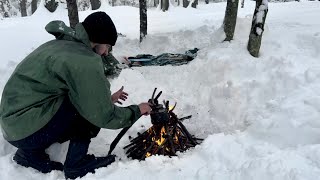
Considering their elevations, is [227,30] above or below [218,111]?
above

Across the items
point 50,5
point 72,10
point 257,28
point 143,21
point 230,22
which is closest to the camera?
point 257,28

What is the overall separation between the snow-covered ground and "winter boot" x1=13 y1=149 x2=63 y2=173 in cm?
7

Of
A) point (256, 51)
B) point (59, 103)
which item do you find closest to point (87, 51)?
point (59, 103)

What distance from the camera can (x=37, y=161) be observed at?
134 inches

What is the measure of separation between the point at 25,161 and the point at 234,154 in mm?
2042

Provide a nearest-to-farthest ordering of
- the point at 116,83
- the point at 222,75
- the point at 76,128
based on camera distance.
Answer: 1. the point at 76,128
2. the point at 222,75
3. the point at 116,83

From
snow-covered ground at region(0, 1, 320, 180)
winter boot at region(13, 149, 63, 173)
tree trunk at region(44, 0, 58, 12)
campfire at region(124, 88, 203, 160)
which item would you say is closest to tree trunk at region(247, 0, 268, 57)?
snow-covered ground at region(0, 1, 320, 180)

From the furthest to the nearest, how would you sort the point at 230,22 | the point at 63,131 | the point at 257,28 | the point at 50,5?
the point at 50,5, the point at 230,22, the point at 257,28, the point at 63,131

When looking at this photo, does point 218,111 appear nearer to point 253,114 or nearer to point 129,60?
point 253,114

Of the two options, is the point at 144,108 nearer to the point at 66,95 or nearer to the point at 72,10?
the point at 66,95

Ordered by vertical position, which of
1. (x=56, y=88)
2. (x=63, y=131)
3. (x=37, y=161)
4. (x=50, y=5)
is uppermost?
(x=56, y=88)

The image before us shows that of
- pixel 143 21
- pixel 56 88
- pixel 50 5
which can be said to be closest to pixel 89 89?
pixel 56 88

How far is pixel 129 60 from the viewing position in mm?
6469

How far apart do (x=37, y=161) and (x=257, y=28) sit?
3726mm
